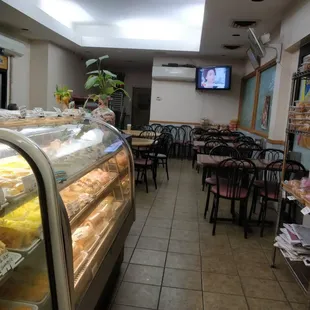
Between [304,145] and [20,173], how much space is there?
127 inches

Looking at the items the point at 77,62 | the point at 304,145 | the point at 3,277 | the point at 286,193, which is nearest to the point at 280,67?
the point at 304,145

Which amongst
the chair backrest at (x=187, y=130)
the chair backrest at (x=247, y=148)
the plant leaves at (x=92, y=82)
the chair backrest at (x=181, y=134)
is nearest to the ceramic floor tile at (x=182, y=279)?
the plant leaves at (x=92, y=82)

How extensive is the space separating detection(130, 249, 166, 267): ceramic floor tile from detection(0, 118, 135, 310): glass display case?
44cm

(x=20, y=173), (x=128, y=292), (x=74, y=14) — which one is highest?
(x=74, y=14)

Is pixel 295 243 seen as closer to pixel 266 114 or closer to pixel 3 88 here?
pixel 266 114

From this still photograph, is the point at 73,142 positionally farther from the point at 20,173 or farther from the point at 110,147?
the point at 20,173

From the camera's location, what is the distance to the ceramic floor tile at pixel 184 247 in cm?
282

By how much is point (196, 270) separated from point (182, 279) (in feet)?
0.63

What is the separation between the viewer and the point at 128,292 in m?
2.14

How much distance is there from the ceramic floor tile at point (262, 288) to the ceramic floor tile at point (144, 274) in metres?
0.66

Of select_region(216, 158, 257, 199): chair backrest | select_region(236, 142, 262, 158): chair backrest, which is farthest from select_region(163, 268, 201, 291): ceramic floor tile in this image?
select_region(236, 142, 262, 158): chair backrest

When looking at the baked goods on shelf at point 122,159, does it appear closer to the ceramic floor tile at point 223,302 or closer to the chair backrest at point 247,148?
the ceramic floor tile at point 223,302

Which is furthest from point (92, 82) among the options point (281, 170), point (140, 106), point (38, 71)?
point (140, 106)

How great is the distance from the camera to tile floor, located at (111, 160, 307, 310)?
2.10m
